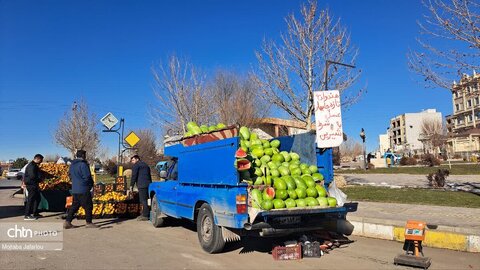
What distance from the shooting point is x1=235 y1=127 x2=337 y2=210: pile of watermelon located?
6.45 m

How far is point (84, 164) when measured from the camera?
32.8 feet

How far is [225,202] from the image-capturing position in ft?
21.4

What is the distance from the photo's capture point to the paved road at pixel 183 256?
611cm

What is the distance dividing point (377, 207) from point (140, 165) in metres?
6.97

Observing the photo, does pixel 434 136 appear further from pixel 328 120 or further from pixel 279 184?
pixel 279 184

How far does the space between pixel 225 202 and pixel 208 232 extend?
38.9 inches

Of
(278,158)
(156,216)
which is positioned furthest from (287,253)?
(156,216)

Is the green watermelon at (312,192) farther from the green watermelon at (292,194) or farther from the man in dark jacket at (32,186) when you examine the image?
the man in dark jacket at (32,186)

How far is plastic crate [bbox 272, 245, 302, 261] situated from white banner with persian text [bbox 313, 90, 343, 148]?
7.04 feet

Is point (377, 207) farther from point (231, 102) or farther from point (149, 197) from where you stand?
point (231, 102)

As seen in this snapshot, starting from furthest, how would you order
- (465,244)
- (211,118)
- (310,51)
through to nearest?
(211,118) < (310,51) < (465,244)

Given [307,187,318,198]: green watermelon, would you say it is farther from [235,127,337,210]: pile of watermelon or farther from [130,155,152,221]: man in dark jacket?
[130,155,152,221]: man in dark jacket

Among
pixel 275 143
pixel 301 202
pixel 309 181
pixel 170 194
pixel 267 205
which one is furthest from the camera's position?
pixel 170 194

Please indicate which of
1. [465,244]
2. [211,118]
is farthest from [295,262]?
[211,118]
